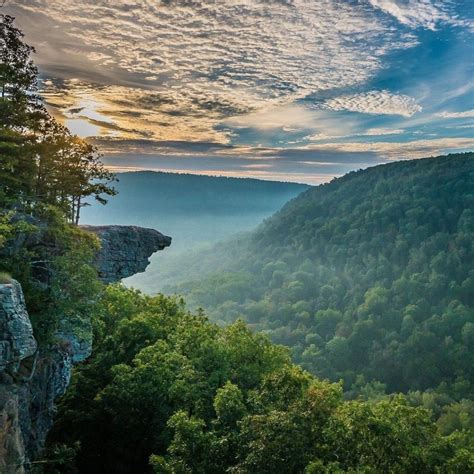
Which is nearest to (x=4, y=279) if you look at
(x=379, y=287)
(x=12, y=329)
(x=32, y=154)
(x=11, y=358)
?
(x=12, y=329)

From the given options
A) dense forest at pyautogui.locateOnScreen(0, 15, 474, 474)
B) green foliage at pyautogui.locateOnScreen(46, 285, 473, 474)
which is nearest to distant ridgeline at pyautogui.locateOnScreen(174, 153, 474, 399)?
green foliage at pyautogui.locateOnScreen(46, 285, 473, 474)

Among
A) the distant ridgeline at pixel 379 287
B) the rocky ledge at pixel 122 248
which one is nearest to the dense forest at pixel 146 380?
the rocky ledge at pixel 122 248

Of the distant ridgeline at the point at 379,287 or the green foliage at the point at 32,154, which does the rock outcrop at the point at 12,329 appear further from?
the distant ridgeline at the point at 379,287

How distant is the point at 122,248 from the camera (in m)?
28.3

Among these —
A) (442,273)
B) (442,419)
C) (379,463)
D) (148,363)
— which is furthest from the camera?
(442,273)

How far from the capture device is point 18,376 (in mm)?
14641

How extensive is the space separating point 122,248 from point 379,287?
116125 millimetres

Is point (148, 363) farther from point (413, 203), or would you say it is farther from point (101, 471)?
point (413, 203)

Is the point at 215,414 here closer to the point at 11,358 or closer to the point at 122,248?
the point at 122,248

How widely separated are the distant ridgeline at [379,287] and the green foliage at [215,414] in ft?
247

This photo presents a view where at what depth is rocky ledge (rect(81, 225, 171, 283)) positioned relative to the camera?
26953 millimetres

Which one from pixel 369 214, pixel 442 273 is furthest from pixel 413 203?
pixel 442 273

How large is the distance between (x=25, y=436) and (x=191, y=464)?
244 inches

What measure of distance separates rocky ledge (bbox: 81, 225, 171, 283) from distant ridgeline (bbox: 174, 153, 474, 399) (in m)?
76.3
